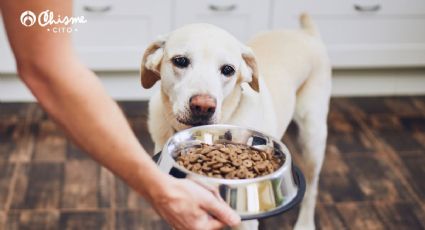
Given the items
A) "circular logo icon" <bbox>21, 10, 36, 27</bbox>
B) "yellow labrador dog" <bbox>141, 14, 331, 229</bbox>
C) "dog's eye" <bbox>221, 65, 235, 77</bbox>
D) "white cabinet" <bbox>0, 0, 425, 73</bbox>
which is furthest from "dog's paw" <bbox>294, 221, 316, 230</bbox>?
"circular logo icon" <bbox>21, 10, 36, 27</bbox>

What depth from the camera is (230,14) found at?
329cm

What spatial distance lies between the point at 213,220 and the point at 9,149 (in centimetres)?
192

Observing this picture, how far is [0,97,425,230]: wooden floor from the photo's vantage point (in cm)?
251

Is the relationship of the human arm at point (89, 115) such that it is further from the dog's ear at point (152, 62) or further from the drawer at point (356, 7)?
the drawer at point (356, 7)

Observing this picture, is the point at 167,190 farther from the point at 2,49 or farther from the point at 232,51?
the point at 2,49

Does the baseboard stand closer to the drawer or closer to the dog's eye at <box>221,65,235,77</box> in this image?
the drawer

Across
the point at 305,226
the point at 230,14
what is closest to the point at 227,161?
the point at 305,226

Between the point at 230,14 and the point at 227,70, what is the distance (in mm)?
1475

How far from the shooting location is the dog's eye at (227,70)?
1.85m

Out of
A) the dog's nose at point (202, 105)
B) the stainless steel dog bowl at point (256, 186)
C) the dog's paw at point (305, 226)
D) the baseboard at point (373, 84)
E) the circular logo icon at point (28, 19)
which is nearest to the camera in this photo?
the circular logo icon at point (28, 19)

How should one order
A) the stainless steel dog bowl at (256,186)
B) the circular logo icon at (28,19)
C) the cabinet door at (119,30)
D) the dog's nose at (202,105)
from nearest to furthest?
the circular logo icon at (28,19) < the stainless steel dog bowl at (256,186) < the dog's nose at (202,105) < the cabinet door at (119,30)

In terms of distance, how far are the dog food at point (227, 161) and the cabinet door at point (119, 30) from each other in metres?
1.84

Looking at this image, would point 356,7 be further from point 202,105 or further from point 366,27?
point 202,105

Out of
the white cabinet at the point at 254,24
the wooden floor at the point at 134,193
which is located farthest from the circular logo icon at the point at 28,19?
the white cabinet at the point at 254,24
